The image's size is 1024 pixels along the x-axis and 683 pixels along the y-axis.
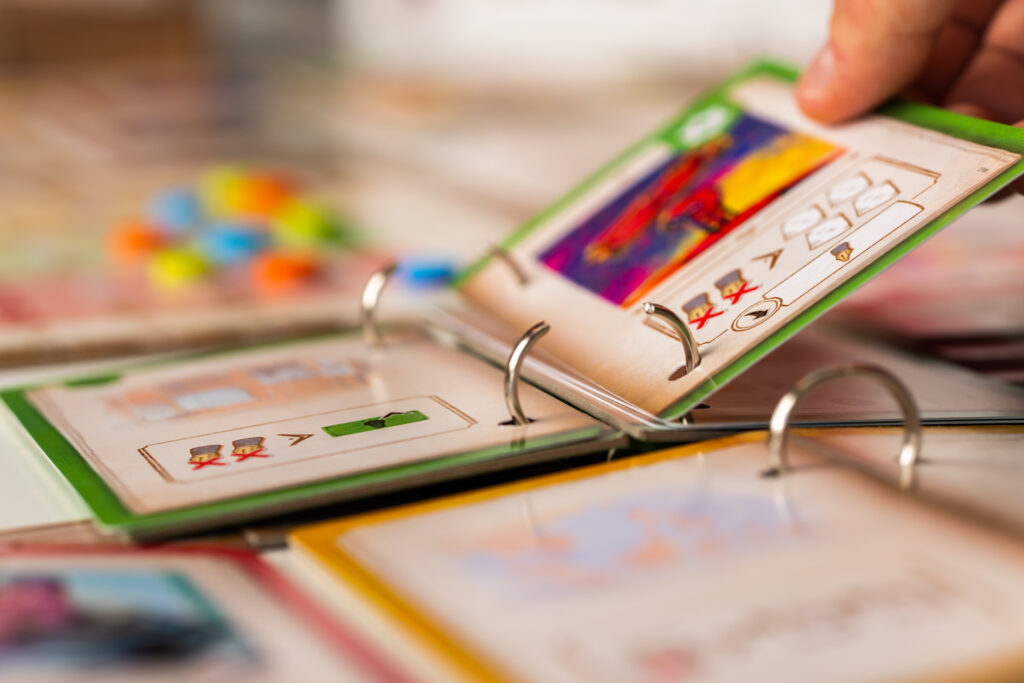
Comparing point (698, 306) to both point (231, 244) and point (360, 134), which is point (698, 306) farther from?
point (360, 134)

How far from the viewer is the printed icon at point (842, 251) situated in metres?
0.66

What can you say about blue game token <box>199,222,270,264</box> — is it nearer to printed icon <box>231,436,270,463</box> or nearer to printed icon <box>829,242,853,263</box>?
printed icon <box>231,436,270,463</box>

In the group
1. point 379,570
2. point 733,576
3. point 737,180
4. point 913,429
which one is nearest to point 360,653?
point 379,570

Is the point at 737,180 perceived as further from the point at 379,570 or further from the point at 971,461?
the point at 379,570

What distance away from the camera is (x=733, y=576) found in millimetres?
499

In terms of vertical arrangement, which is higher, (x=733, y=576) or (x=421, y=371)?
(x=421, y=371)

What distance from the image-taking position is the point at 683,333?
0.65m

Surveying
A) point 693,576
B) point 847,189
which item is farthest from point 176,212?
point 693,576

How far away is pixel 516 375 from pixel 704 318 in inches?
4.7

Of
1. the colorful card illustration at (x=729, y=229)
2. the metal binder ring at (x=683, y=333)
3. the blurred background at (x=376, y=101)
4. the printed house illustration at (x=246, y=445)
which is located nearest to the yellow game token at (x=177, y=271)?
the blurred background at (x=376, y=101)

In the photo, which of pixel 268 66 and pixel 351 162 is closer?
pixel 351 162

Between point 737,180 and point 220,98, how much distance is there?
1.58m

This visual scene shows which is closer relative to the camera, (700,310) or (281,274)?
(700,310)

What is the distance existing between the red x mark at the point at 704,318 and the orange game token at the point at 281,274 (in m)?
0.54
